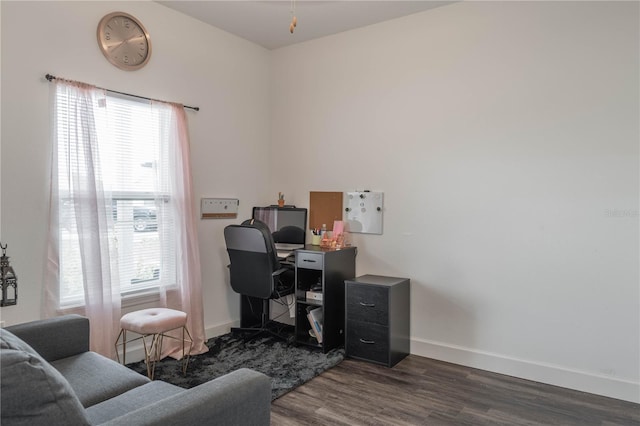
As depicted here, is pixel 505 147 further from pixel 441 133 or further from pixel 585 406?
pixel 585 406

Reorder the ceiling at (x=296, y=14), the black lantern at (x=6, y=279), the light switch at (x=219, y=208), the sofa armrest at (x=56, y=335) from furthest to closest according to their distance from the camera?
the light switch at (x=219, y=208)
the ceiling at (x=296, y=14)
the black lantern at (x=6, y=279)
the sofa armrest at (x=56, y=335)

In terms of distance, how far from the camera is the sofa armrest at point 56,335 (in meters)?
2.09

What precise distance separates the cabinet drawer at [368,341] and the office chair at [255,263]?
0.69 meters

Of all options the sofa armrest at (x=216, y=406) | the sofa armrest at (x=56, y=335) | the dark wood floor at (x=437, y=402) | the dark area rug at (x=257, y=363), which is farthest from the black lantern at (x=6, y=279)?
the dark wood floor at (x=437, y=402)

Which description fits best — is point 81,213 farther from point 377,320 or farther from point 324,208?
point 377,320

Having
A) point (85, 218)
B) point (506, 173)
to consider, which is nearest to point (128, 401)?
point (85, 218)

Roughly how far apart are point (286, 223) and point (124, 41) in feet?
6.80

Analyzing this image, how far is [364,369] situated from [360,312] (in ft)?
Answer: 1.40

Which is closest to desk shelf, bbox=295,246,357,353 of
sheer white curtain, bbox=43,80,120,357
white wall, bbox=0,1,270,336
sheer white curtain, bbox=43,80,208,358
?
white wall, bbox=0,1,270,336

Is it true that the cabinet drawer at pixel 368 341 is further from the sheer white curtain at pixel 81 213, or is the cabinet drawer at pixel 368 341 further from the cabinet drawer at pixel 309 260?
the sheer white curtain at pixel 81 213

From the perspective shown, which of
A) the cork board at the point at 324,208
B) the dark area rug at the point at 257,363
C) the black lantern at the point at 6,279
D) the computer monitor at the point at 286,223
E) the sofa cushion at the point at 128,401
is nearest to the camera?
the sofa cushion at the point at 128,401

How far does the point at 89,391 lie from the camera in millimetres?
1837

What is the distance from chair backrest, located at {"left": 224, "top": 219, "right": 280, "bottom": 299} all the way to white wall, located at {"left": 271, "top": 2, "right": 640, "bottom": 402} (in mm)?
877

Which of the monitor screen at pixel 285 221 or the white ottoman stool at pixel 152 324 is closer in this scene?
the white ottoman stool at pixel 152 324
